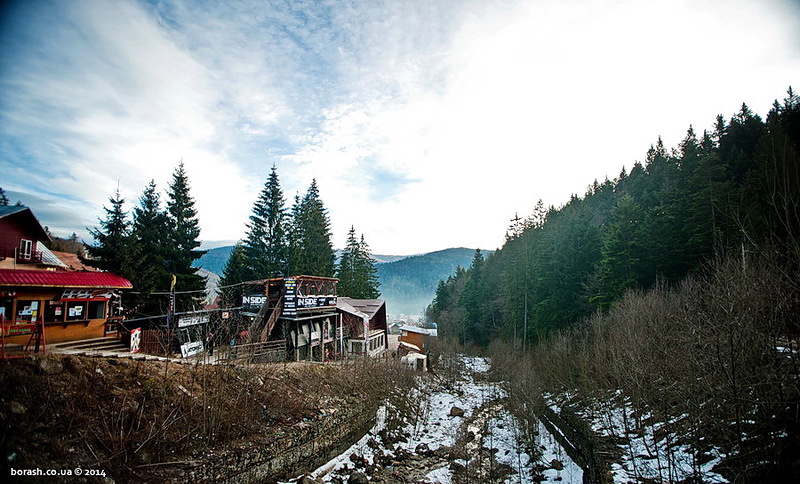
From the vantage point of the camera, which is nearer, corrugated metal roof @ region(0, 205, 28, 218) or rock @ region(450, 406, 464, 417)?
corrugated metal roof @ region(0, 205, 28, 218)

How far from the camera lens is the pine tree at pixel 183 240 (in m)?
26.4

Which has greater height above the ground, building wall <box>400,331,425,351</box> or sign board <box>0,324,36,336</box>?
sign board <box>0,324,36,336</box>

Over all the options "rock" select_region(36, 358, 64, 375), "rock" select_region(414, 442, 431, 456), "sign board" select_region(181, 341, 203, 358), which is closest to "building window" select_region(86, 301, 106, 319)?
"sign board" select_region(181, 341, 203, 358)

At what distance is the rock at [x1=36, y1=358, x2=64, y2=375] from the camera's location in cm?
1078

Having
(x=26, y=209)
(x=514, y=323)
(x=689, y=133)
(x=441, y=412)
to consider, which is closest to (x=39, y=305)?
(x=26, y=209)

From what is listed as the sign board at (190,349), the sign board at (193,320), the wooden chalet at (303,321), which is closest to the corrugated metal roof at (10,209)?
the sign board at (193,320)

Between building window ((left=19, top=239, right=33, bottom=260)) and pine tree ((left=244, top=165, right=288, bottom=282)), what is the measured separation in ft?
60.4

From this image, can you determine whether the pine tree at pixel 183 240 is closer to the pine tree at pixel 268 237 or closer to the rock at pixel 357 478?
the pine tree at pixel 268 237

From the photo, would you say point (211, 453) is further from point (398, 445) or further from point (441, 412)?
point (441, 412)

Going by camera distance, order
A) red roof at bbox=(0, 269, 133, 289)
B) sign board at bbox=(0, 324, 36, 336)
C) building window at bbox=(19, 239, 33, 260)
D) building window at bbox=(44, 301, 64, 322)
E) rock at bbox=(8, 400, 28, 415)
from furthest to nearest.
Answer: building window at bbox=(19, 239, 33, 260)
building window at bbox=(44, 301, 64, 322)
red roof at bbox=(0, 269, 133, 289)
sign board at bbox=(0, 324, 36, 336)
rock at bbox=(8, 400, 28, 415)

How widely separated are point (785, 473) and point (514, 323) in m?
36.3

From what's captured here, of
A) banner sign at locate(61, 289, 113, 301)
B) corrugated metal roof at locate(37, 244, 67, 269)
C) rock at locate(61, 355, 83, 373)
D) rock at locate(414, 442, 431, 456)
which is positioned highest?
corrugated metal roof at locate(37, 244, 67, 269)

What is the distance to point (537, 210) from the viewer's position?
55.2 m

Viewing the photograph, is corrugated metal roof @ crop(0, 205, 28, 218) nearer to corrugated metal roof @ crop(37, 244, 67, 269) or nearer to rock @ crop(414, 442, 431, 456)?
corrugated metal roof @ crop(37, 244, 67, 269)
